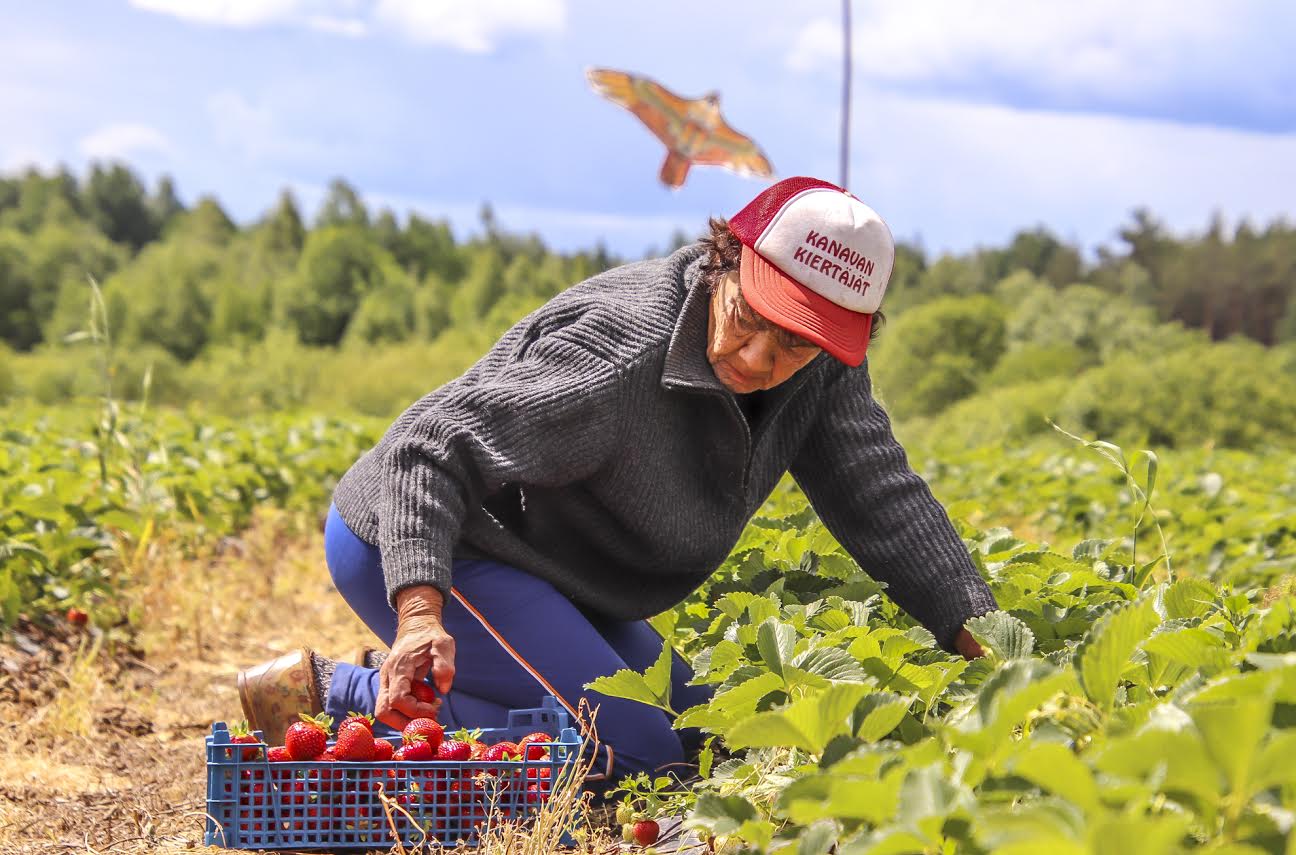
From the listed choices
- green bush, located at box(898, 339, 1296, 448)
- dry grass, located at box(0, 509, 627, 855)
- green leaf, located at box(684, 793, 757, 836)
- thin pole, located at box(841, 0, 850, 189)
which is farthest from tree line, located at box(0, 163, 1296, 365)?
green leaf, located at box(684, 793, 757, 836)

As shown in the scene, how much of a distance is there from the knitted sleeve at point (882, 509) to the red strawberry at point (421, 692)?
1091mm

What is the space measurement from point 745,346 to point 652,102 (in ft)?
23.7

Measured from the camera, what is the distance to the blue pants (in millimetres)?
2789

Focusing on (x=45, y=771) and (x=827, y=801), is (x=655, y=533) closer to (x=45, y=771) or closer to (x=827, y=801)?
(x=827, y=801)

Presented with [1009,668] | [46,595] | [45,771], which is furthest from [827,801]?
[46,595]

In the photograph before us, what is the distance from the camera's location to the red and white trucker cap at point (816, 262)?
2531 mm

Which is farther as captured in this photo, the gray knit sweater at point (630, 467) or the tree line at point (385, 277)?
the tree line at point (385, 277)

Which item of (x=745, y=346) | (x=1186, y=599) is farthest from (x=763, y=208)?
(x=1186, y=599)

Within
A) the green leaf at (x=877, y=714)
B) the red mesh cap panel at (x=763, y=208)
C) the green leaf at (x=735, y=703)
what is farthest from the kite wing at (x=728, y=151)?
the green leaf at (x=877, y=714)

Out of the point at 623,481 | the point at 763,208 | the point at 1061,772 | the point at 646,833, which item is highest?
the point at 763,208

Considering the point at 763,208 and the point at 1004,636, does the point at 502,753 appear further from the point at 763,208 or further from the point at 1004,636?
the point at 763,208

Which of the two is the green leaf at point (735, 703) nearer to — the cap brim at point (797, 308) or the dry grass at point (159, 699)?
the dry grass at point (159, 699)

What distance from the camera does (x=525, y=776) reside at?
239cm

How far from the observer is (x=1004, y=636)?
2.08 metres
